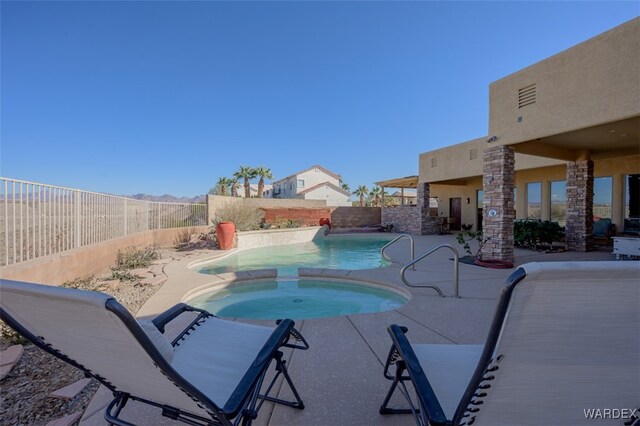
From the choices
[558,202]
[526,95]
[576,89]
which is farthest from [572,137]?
[558,202]

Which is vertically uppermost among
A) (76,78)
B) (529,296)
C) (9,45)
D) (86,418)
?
(76,78)

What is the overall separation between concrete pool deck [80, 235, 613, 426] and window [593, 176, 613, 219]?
339 inches

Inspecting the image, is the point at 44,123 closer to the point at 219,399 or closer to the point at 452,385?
the point at 219,399

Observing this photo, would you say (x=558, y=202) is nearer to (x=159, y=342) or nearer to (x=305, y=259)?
(x=305, y=259)

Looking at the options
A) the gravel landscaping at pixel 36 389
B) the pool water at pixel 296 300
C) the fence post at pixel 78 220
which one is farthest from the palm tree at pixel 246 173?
the gravel landscaping at pixel 36 389

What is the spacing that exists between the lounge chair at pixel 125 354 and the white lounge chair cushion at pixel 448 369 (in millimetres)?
897

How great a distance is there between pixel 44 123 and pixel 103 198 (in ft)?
29.5

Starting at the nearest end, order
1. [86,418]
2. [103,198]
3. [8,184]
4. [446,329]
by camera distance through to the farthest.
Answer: [86,418] → [446,329] → [8,184] → [103,198]

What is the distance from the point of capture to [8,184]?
3896mm

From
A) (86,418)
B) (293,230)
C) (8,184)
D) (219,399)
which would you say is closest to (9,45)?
(8,184)

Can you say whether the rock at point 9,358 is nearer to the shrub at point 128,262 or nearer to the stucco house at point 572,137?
the shrub at point 128,262

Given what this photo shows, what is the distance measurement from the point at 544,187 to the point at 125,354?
15500 millimetres

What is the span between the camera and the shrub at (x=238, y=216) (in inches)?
477

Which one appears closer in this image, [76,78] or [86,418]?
[86,418]
